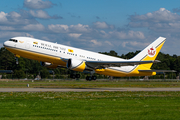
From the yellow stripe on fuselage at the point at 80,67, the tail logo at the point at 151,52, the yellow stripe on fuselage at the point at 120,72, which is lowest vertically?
the yellow stripe on fuselage at the point at 120,72

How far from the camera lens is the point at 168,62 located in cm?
16975

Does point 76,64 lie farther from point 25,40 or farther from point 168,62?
point 168,62

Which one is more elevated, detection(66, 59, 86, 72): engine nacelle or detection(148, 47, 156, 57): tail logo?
detection(148, 47, 156, 57): tail logo

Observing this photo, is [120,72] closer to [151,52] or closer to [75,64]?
[151,52]

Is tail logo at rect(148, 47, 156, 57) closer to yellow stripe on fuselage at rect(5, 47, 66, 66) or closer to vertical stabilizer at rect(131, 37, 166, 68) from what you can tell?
vertical stabilizer at rect(131, 37, 166, 68)

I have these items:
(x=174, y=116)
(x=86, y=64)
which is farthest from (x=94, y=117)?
(x=86, y=64)

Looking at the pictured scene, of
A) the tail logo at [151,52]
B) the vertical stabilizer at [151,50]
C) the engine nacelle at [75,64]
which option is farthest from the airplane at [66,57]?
the tail logo at [151,52]

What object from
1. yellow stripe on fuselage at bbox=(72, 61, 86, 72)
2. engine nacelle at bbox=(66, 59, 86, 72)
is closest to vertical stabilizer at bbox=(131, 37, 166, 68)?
yellow stripe on fuselage at bbox=(72, 61, 86, 72)

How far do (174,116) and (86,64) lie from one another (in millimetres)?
33303

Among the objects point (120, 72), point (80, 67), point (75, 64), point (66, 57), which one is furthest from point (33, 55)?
point (120, 72)

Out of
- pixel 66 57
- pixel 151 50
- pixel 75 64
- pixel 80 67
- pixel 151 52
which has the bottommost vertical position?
pixel 80 67

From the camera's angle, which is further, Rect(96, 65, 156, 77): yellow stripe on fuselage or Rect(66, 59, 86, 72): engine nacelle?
Rect(96, 65, 156, 77): yellow stripe on fuselage

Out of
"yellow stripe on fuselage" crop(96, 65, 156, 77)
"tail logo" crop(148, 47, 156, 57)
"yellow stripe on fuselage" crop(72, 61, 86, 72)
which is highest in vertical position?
"tail logo" crop(148, 47, 156, 57)

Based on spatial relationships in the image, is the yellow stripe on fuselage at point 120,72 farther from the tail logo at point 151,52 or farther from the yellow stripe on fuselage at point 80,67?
the yellow stripe on fuselage at point 80,67
